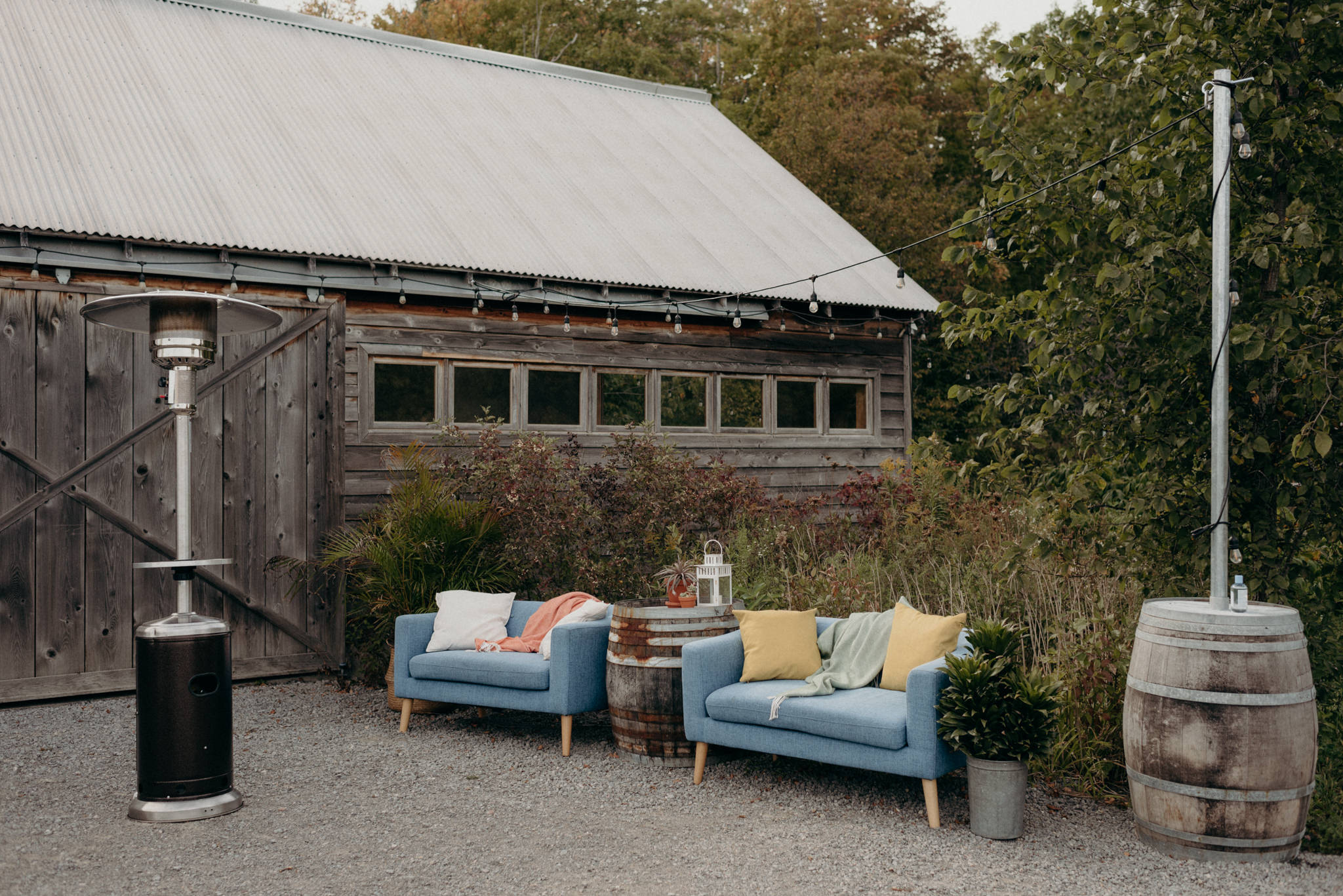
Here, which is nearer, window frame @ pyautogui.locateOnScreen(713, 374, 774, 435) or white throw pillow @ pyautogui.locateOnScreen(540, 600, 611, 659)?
white throw pillow @ pyautogui.locateOnScreen(540, 600, 611, 659)

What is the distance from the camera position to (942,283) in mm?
17625

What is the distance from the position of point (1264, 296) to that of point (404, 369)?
20.3 feet

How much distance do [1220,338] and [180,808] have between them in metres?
4.82

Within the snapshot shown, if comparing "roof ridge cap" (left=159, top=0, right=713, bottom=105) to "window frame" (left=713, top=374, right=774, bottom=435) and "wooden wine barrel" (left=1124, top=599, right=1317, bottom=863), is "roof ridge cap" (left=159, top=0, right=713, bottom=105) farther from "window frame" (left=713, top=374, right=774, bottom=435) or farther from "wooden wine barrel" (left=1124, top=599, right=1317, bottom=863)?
"wooden wine barrel" (left=1124, top=599, right=1317, bottom=863)

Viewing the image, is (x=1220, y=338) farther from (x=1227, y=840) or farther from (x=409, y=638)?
(x=409, y=638)

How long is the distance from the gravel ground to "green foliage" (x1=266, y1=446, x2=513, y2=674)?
124cm

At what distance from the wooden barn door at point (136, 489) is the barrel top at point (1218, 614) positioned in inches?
209

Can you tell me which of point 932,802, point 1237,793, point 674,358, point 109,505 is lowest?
point 932,802

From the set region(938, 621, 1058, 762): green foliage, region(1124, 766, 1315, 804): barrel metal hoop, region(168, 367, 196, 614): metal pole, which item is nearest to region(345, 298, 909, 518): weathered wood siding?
region(168, 367, 196, 614): metal pole

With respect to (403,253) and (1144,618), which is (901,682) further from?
(403,253)

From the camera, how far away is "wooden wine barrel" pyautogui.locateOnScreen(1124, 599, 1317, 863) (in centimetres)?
415

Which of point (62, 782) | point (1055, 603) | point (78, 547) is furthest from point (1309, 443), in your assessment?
point (78, 547)

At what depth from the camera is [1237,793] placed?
4168 millimetres

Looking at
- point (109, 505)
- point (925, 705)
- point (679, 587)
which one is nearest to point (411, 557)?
point (109, 505)
